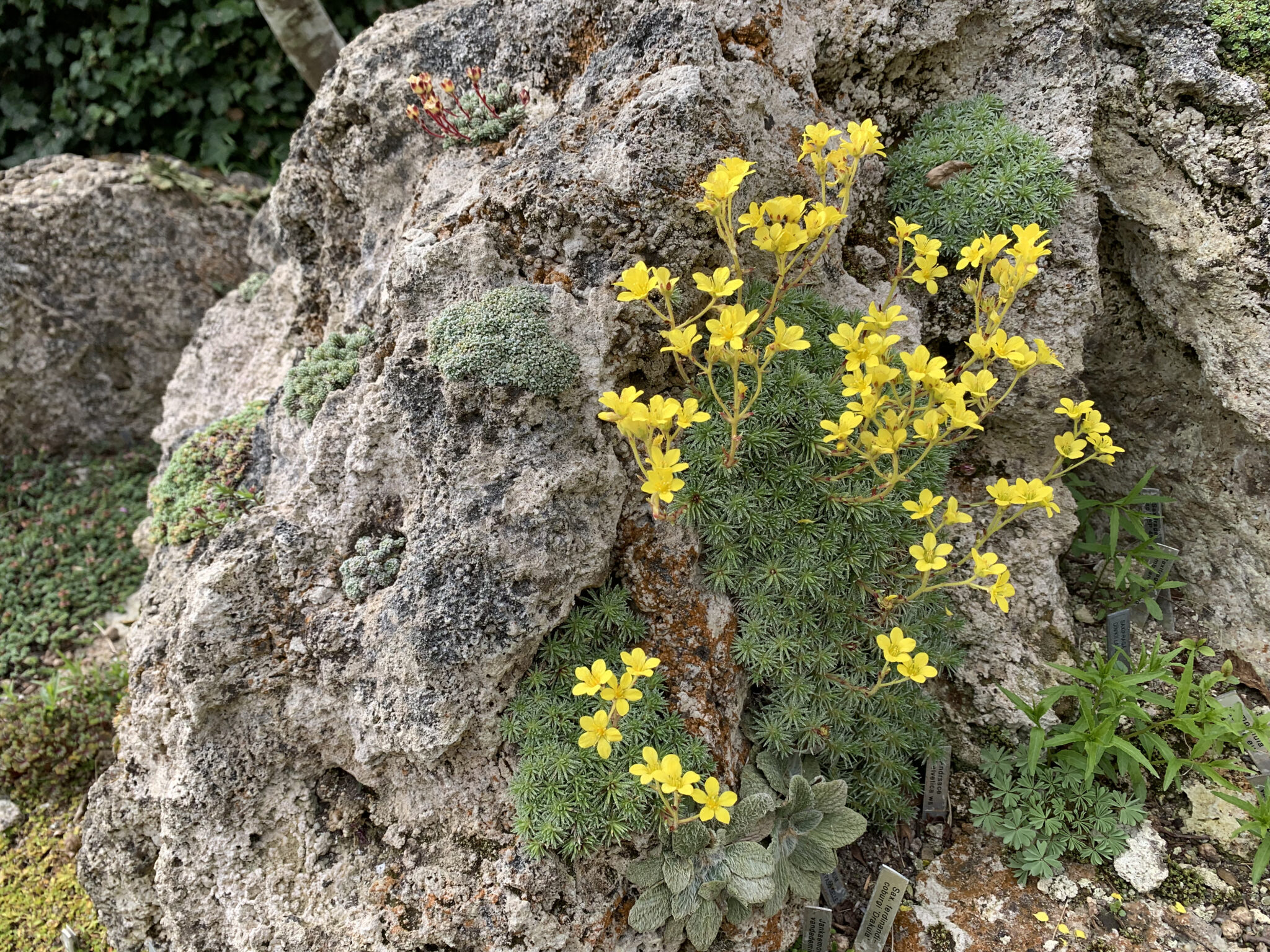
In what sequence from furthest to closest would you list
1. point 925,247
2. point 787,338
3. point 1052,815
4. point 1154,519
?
point 1154,519
point 1052,815
point 925,247
point 787,338

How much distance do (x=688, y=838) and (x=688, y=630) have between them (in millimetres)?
755

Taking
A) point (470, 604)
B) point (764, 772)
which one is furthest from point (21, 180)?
point (764, 772)

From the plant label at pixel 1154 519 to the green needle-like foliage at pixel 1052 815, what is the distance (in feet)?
4.60

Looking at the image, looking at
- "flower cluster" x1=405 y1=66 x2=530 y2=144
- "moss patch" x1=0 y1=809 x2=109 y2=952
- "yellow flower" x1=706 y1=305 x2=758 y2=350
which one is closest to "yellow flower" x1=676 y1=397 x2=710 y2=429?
"yellow flower" x1=706 y1=305 x2=758 y2=350

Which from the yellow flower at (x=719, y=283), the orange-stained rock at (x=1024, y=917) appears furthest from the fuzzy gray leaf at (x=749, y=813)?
the yellow flower at (x=719, y=283)

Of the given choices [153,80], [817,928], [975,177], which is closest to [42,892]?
[817,928]

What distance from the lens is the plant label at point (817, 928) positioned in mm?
3041

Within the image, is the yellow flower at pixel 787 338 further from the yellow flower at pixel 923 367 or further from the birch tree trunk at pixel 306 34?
the birch tree trunk at pixel 306 34

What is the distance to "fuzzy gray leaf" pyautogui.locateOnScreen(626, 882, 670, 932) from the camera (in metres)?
2.78

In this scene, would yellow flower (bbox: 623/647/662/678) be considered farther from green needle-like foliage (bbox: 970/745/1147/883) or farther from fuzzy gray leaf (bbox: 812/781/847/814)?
green needle-like foliage (bbox: 970/745/1147/883)

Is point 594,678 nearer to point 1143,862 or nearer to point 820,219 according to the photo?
point 820,219

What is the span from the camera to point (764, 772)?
3168mm

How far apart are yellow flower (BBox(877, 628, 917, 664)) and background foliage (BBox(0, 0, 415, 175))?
6.69 m

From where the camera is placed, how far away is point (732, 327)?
272cm
